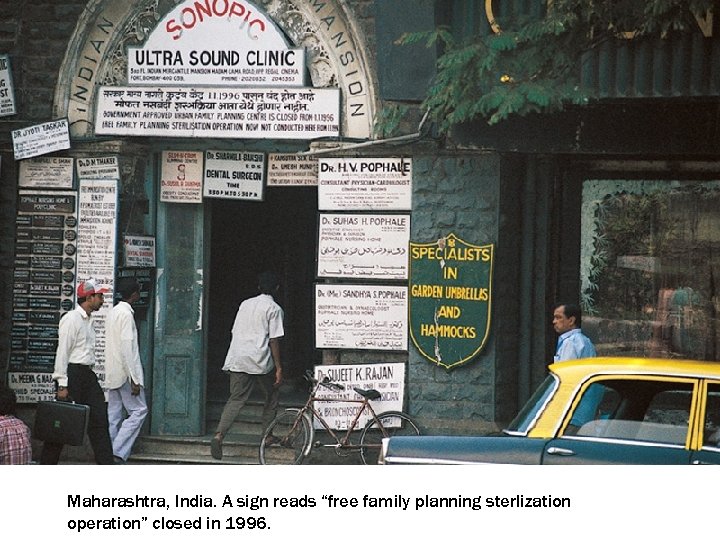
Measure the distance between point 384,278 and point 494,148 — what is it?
1788 millimetres

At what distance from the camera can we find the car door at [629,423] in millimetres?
7367

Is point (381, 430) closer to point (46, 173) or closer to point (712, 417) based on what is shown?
point (46, 173)

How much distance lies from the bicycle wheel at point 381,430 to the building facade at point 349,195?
6.7 inches

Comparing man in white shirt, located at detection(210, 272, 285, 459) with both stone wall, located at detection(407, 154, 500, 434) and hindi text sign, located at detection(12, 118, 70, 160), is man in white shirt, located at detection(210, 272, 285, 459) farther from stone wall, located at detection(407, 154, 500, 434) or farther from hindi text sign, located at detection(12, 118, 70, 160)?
hindi text sign, located at detection(12, 118, 70, 160)

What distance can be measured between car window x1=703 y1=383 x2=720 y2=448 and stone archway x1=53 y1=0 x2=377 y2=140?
6030mm

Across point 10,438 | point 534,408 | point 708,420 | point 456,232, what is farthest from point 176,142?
point 708,420

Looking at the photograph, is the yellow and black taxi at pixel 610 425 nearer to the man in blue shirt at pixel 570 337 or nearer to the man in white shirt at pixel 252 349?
the man in blue shirt at pixel 570 337

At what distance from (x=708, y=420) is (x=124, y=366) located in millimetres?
Result: 6578

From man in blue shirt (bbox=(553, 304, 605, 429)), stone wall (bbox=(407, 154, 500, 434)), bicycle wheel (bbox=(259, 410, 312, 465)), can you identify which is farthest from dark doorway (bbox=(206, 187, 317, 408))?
man in blue shirt (bbox=(553, 304, 605, 429))

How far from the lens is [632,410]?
24.8 ft

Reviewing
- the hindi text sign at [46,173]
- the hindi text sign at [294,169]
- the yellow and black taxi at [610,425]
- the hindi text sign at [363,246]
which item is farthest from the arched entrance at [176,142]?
the yellow and black taxi at [610,425]

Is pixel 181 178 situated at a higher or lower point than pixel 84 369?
higher

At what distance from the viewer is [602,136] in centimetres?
1160

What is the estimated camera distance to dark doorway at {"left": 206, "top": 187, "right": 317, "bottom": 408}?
15062mm
